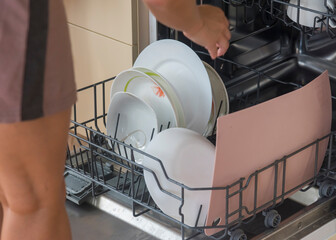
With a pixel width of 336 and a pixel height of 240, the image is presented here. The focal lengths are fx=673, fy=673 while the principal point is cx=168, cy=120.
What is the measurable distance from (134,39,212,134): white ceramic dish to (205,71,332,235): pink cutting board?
7.5 inches

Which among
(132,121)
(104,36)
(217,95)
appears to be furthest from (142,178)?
(104,36)

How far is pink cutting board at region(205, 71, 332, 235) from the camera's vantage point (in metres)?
0.92

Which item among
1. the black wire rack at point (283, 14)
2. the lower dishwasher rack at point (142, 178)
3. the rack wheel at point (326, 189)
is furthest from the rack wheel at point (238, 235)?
the black wire rack at point (283, 14)

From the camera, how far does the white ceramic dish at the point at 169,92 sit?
3.72 ft

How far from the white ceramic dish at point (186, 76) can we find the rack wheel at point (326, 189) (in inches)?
8.9

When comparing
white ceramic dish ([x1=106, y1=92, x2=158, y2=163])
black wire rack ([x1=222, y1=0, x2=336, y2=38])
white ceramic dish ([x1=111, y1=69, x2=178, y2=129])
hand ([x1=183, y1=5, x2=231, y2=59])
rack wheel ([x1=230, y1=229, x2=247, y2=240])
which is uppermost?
hand ([x1=183, y1=5, x2=231, y2=59])

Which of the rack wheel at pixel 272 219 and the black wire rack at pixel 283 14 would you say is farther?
the black wire rack at pixel 283 14

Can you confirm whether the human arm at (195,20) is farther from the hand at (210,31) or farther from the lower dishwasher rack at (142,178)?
the lower dishwasher rack at (142,178)

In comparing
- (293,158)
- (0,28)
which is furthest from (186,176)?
(0,28)

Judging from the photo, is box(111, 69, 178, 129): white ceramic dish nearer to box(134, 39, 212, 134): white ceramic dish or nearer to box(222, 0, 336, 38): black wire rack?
box(134, 39, 212, 134): white ceramic dish

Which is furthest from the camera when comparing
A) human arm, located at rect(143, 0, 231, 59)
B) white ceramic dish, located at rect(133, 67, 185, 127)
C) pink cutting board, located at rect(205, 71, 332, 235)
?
white ceramic dish, located at rect(133, 67, 185, 127)

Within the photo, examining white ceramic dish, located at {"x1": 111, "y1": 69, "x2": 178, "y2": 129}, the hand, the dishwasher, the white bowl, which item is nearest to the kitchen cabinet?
the dishwasher

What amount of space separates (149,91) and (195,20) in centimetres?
36

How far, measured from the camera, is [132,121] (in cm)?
117
